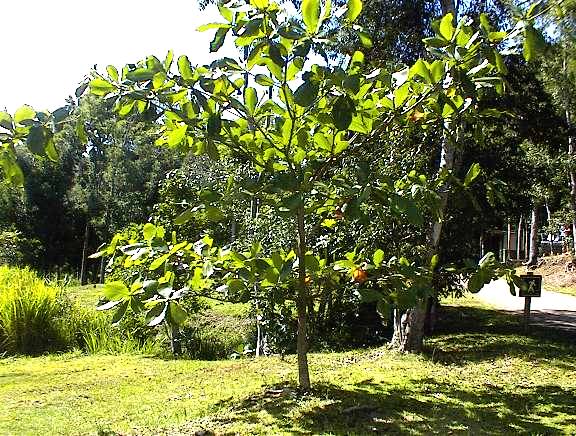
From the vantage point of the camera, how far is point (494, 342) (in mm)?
7309

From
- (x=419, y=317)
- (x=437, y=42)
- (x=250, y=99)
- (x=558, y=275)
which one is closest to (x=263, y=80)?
(x=250, y=99)

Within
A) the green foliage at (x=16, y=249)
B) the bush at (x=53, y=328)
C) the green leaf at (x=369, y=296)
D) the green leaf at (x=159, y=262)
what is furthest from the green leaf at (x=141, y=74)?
the green foliage at (x=16, y=249)

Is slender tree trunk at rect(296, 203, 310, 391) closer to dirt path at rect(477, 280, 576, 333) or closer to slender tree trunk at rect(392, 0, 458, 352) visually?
slender tree trunk at rect(392, 0, 458, 352)

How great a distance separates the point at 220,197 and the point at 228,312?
7758 mm

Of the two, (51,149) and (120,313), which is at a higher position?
(51,149)

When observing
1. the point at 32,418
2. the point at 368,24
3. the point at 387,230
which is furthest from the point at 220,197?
the point at 368,24

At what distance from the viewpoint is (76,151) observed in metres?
24.7

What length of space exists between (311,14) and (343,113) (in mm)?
468

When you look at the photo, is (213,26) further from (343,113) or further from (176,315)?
(176,315)

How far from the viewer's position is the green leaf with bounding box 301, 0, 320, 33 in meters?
2.69

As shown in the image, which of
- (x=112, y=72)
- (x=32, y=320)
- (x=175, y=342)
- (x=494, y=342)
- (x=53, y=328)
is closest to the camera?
(x=112, y=72)

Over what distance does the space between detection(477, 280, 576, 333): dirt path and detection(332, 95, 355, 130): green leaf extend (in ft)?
21.1

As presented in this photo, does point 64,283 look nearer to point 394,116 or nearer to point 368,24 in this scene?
point 368,24

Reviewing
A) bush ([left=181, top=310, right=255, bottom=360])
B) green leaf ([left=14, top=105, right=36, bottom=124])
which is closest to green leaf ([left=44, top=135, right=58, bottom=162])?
green leaf ([left=14, top=105, right=36, bottom=124])
